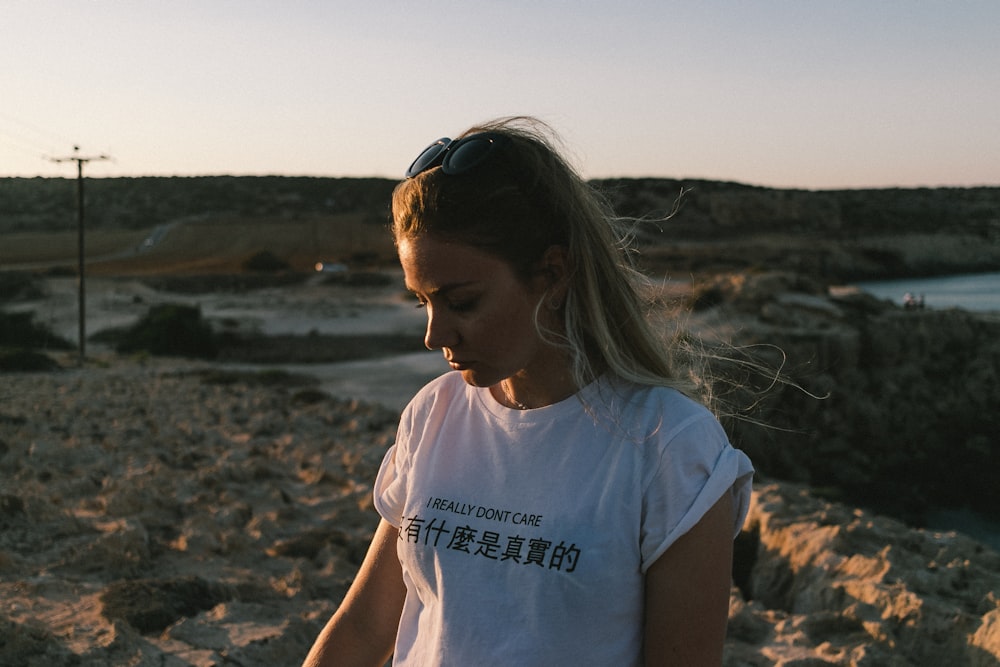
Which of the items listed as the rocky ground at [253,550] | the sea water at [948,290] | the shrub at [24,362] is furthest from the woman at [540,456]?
the sea water at [948,290]

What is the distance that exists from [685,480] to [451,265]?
50cm

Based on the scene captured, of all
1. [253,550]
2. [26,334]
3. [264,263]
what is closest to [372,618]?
[253,550]

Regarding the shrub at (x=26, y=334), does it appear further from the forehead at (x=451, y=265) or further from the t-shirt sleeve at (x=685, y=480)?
the t-shirt sleeve at (x=685, y=480)

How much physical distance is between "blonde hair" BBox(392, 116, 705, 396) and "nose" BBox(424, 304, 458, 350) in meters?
0.13

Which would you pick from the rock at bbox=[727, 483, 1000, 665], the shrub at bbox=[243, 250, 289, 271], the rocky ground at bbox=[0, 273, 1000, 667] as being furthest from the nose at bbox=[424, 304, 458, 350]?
the shrub at bbox=[243, 250, 289, 271]

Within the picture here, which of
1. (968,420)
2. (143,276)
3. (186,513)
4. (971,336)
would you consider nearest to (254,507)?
(186,513)

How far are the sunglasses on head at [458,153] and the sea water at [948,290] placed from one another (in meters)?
27.8

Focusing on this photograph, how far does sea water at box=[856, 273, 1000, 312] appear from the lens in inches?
1207

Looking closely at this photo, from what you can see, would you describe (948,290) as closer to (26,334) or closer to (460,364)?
(26,334)

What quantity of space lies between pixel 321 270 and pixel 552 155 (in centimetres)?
4394

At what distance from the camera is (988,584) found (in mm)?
4164

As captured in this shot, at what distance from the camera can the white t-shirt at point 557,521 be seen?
1378 mm

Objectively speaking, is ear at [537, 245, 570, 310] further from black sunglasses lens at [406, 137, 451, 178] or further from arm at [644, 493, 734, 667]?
arm at [644, 493, 734, 667]

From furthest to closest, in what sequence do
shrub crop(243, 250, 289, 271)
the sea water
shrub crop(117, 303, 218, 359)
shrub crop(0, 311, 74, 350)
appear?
shrub crop(243, 250, 289, 271), the sea water, shrub crop(117, 303, 218, 359), shrub crop(0, 311, 74, 350)
